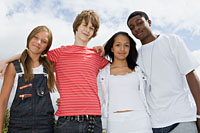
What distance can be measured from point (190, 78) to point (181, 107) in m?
0.49

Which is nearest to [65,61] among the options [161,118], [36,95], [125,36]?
[36,95]

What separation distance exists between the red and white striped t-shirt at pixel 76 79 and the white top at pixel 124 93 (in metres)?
0.35

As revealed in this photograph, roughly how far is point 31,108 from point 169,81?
2.28 meters

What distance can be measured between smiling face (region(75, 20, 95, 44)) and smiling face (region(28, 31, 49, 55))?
1.99ft

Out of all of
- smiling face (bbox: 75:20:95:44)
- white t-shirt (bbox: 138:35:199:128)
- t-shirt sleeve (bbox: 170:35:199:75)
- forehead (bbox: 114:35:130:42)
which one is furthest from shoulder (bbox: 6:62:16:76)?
t-shirt sleeve (bbox: 170:35:199:75)

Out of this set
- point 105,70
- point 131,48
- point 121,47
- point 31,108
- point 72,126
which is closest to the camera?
point 72,126

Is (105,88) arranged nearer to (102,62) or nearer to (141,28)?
(102,62)

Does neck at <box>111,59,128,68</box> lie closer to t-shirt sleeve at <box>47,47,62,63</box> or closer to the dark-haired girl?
the dark-haired girl

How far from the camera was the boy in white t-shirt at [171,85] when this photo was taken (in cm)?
294

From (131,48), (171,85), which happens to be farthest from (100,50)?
(171,85)

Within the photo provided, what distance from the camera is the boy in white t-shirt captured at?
294 centimetres

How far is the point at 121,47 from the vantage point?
3.81m

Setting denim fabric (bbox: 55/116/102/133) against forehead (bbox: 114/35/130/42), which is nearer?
denim fabric (bbox: 55/116/102/133)

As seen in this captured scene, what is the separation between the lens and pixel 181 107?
117 inches
